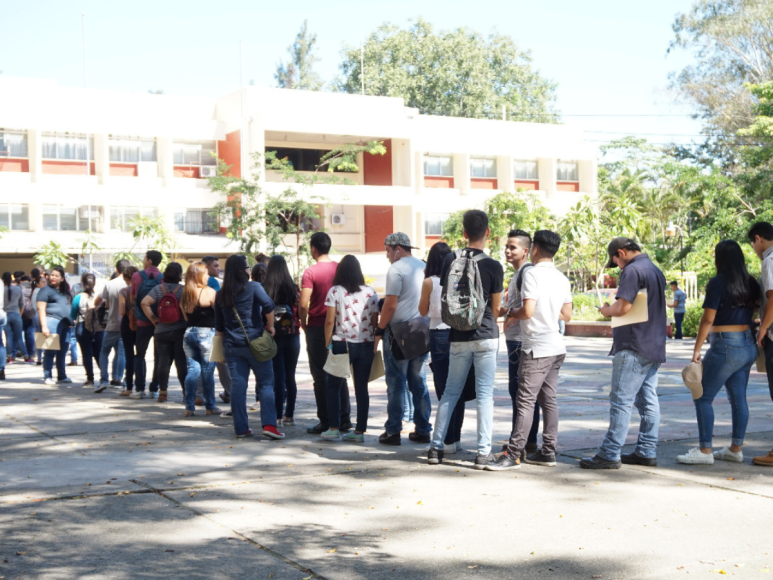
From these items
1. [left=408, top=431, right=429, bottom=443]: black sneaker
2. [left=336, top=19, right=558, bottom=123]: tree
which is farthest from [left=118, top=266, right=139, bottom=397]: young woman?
[left=336, top=19, right=558, bottom=123]: tree

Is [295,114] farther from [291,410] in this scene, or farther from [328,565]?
[328,565]

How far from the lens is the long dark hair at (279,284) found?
941 cm

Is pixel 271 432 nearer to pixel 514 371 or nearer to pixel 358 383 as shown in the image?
pixel 358 383

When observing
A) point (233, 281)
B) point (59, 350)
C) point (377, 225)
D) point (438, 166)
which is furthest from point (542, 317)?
point (438, 166)

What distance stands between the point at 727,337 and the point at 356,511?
131 inches

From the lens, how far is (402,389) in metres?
8.49

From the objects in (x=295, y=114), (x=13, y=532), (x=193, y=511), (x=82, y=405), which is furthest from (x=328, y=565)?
(x=295, y=114)

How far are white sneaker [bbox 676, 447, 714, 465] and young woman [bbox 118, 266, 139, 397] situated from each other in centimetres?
763

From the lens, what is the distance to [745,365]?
7.34 m

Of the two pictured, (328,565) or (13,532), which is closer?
(328,565)

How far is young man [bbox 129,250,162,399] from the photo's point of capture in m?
12.0

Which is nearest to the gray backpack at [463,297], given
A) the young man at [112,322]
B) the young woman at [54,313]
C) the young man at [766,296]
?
the young man at [766,296]

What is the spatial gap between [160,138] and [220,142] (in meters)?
2.93

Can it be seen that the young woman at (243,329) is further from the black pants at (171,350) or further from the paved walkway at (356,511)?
the black pants at (171,350)
